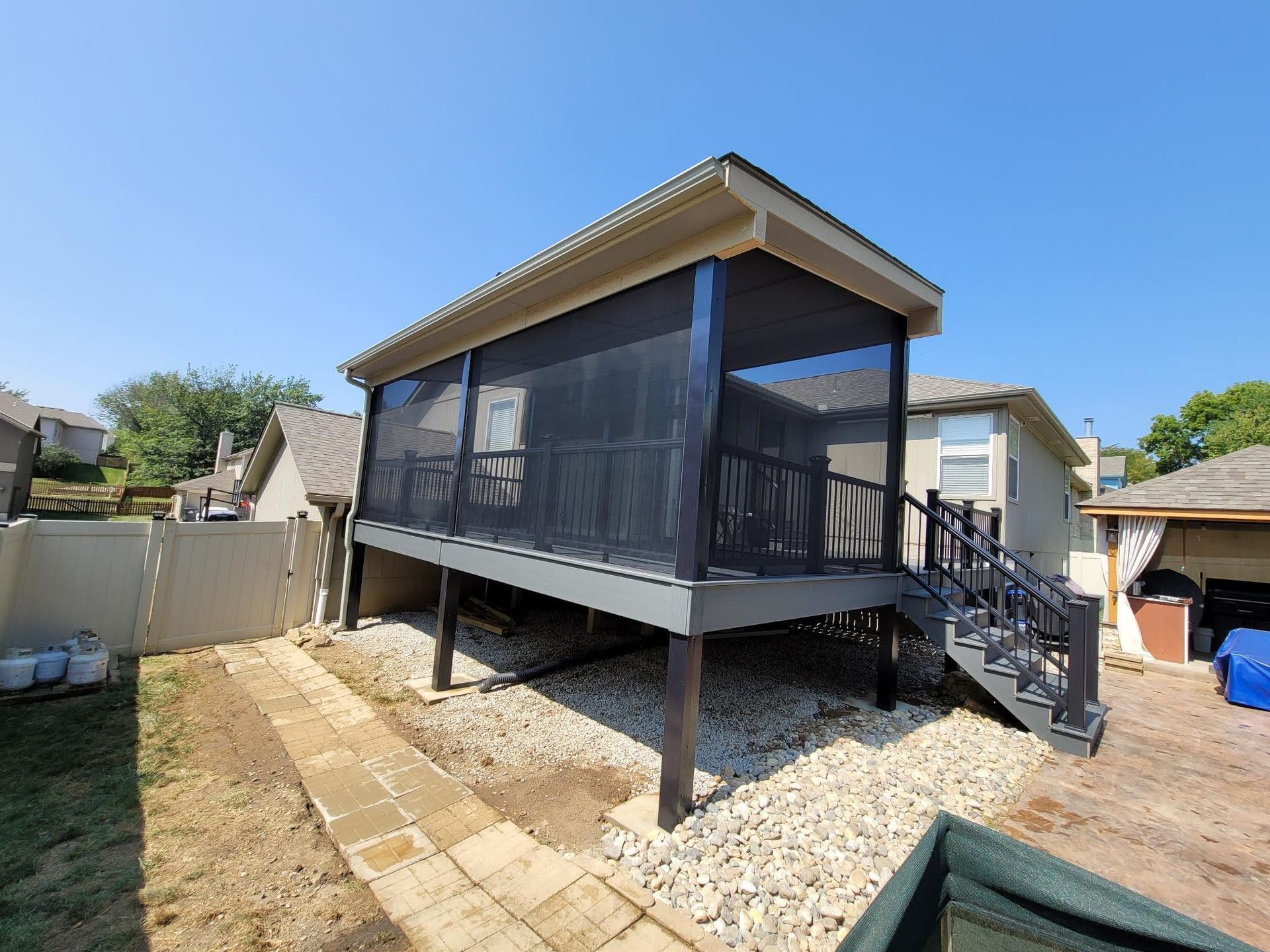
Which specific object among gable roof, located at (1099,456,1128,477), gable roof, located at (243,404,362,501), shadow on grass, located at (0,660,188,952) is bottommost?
shadow on grass, located at (0,660,188,952)

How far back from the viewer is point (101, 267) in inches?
765

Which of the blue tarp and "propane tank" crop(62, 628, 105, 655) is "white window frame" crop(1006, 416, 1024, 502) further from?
"propane tank" crop(62, 628, 105, 655)

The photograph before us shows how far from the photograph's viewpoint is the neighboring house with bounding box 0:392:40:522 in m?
19.3

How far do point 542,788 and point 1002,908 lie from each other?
3.09m

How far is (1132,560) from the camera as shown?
9164 mm

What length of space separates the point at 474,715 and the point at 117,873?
2.57 metres

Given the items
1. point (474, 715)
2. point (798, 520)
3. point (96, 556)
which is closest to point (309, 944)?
point (474, 715)

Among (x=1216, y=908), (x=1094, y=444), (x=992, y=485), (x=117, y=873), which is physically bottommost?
(x=117, y=873)

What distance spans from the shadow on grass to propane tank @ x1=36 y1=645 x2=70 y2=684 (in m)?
0.35

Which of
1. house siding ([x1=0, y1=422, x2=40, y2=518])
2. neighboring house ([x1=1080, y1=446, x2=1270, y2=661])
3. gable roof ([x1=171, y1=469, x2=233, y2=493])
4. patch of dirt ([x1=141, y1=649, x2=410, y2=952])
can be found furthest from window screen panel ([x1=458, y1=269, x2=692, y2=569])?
house siding ([x1=0, y1=422, x2=40, y2=518])

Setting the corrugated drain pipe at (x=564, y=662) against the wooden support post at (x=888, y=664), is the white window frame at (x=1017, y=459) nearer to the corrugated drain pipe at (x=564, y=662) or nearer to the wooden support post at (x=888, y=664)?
the wooden support post at (x=888, y=664)

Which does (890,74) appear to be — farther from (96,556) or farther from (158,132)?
(96,556)

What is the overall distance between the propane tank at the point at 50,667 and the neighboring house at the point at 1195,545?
14647mm

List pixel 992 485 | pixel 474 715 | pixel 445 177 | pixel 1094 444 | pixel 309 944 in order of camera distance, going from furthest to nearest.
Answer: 1. pixel 1094 444
2. pixel 992 485
3. pixel 445 177
4. pixel 474 715
5. pixel 309 944
